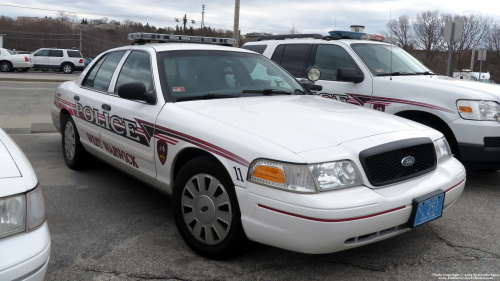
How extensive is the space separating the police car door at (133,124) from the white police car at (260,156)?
0.6 inches

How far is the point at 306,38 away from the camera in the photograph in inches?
256

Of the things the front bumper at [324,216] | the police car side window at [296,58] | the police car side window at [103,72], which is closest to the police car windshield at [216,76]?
the police car side window at [103,72]

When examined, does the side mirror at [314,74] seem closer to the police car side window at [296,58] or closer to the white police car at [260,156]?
the police car side window at [296,58]

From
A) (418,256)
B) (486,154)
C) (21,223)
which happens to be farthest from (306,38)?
(21,223)

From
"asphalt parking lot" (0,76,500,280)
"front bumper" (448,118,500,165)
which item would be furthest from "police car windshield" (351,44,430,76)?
"asphalt parking lot" (0,76,500,280)

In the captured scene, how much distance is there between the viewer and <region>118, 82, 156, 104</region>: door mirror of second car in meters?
3.43

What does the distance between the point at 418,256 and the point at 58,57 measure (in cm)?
3058

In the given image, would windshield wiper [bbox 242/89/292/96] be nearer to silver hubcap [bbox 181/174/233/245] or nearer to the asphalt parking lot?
silver hubcap [bbox 181/174/233/245]

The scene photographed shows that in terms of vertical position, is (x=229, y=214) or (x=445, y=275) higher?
(x=229, y=214)

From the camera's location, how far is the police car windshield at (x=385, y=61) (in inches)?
221

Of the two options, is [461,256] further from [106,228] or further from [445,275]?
[106,228]

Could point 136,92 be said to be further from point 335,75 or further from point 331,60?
point 331,60

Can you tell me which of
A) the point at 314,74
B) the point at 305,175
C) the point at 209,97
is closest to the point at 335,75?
the point at 314,74

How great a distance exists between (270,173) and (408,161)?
3.19 feet
